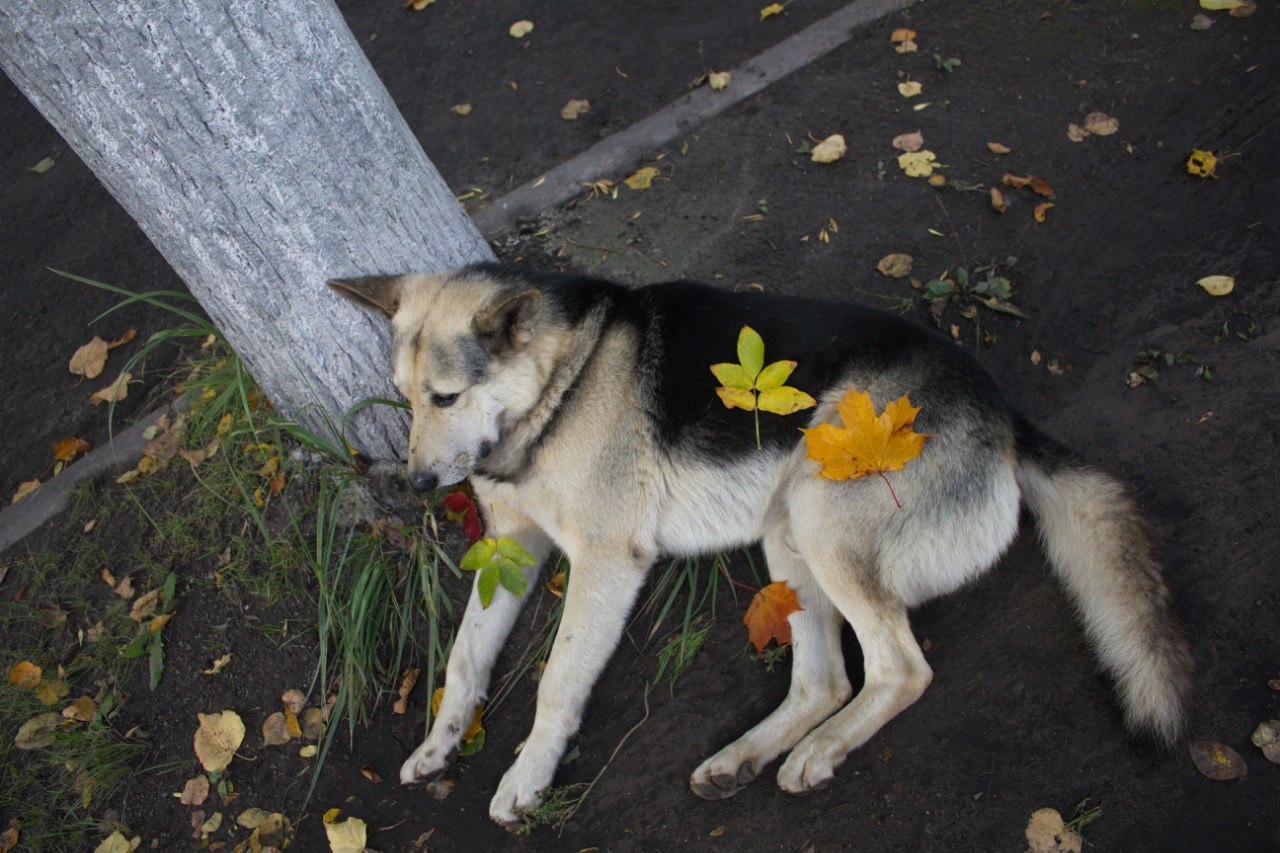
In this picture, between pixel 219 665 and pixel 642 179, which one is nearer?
pixel 219 665

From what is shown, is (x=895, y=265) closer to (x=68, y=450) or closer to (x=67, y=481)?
(x=67, y=481)

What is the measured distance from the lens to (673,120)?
205 inches

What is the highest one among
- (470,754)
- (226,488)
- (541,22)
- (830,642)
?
(541,22)

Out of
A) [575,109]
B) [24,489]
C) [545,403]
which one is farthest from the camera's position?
[575,109]

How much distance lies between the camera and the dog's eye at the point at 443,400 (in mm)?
3129

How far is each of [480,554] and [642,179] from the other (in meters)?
2.62

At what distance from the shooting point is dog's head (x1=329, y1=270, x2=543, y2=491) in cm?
308

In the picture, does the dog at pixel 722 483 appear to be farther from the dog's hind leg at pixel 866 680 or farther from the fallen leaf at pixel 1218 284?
the fallen leaf at pixel 1218 284

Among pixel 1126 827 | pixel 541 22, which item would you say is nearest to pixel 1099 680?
pixel 1126 827

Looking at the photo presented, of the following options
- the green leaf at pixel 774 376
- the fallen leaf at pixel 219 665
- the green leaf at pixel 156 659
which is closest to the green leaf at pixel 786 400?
the green leaf at pixel 774 376

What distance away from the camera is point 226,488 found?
3947mm

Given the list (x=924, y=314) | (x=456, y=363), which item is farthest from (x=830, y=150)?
(x=456, y=363)

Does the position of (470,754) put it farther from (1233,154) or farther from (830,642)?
(1233,154)

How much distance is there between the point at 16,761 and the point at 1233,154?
620 centimetres
